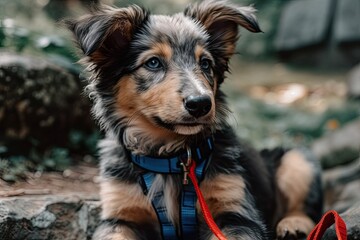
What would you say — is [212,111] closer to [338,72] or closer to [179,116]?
[179,116]

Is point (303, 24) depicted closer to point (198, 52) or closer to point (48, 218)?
point (198, 52)

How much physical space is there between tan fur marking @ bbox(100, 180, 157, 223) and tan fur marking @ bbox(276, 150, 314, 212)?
5.32 feet

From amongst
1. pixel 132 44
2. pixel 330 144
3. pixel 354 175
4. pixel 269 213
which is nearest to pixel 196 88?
pixel 132 44

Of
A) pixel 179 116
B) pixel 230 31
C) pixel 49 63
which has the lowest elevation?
pixel 49 63

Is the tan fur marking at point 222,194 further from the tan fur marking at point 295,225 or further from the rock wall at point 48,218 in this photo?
the rock wall at point 48,218

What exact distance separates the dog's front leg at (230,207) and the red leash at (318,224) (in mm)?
205

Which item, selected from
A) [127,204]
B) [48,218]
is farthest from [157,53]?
[48,218]

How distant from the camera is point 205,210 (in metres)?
3.73

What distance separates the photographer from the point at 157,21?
14.0 ft

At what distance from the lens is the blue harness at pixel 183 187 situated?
4.01 metres

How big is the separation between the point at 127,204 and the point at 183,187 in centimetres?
42

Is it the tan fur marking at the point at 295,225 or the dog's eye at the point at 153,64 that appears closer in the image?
the dog's eye at the point at 153,64

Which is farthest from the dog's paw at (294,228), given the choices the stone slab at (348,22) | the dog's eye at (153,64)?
the stone slab at (348,22)

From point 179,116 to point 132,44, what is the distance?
2.55 ft
